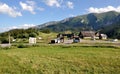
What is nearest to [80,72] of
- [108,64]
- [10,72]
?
[108,64]

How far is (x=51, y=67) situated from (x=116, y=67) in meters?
7.58

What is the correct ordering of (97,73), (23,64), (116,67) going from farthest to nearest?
(23,64) < (116,67) < (97,73)

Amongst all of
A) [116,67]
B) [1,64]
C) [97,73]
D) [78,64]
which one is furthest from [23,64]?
[116,67]

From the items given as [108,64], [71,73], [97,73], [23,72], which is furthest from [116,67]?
[23,72]

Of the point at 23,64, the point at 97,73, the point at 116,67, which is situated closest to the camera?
the point at 97,73

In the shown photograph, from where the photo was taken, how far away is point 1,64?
2661 centimetres

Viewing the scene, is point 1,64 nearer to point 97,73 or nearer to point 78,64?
point 78,64

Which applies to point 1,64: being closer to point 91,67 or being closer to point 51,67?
point 51,67

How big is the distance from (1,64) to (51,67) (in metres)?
6.57

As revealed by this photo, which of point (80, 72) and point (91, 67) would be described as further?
point (91, 67)

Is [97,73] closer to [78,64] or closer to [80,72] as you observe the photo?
[80,72]

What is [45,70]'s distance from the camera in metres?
23.6

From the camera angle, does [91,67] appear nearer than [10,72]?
No

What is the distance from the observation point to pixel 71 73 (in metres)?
22.5
